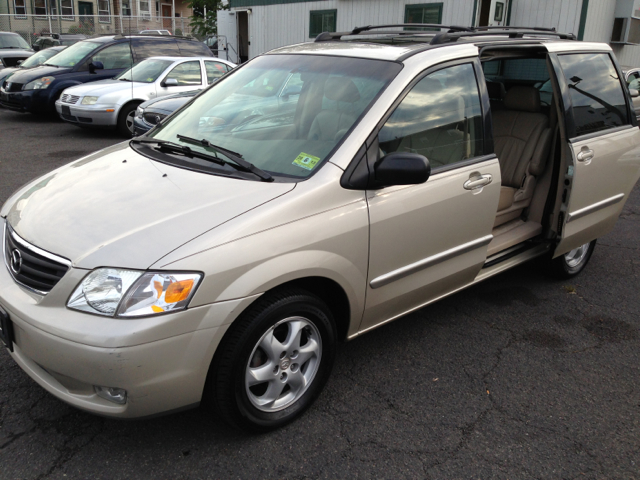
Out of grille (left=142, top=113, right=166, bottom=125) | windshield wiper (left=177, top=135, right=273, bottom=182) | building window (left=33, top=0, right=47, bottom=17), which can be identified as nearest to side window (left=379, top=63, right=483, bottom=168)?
windshield wiper (left=177, top=135, right=273, bottom=182)

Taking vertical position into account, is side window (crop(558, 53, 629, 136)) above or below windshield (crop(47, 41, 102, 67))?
above

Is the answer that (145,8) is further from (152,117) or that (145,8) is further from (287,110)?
(287,110)

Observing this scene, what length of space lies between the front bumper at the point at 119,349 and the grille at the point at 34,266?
46mm

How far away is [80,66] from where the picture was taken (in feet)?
39.4

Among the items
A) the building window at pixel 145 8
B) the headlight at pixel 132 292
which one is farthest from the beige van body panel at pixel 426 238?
the building window at pixel 145 8

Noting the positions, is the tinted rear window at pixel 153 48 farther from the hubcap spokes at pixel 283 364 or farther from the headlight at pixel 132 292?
the headlight at pixel 132 292

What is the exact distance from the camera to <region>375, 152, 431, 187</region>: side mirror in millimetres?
2637

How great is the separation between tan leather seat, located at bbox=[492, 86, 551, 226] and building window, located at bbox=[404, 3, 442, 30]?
11.7m

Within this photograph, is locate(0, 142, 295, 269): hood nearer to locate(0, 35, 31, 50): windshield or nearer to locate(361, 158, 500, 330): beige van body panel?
locate(361, 158, 500, 330): beige van body panel

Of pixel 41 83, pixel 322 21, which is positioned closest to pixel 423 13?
pixel 322 21

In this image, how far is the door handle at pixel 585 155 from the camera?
3.87 meters

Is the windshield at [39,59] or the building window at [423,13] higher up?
the building window at [423,13]

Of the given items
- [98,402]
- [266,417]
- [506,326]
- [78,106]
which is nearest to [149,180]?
[98,402]

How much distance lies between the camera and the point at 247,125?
3.21 meters
